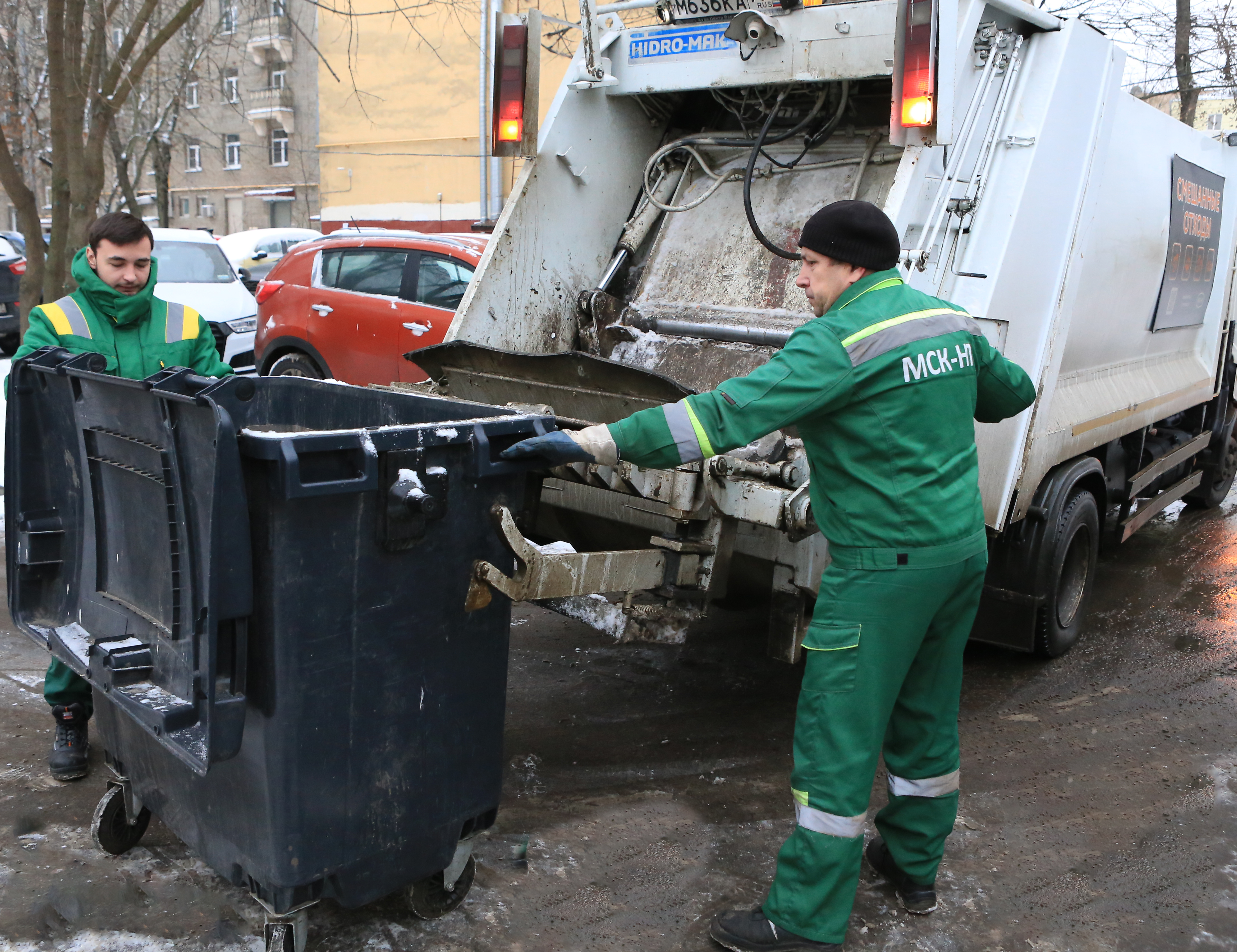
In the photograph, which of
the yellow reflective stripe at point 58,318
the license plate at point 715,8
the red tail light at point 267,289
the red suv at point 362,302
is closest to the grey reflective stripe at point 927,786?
the yellow reflective stripe at point 58,318

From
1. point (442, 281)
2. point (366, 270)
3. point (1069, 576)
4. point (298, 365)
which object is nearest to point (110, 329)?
point (1069, 576)

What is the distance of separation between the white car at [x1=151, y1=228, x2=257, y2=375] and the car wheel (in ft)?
5.77

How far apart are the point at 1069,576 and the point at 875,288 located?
2.60 meters

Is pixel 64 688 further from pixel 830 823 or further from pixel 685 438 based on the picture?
pixel 830 823

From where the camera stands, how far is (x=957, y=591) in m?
2.65

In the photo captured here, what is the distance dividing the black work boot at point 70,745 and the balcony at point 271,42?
2735 cm

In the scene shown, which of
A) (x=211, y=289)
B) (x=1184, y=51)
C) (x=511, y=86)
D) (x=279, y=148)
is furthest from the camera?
(x=279, y=148)

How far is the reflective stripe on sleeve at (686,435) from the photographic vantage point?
2.40m

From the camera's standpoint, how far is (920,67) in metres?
3.29

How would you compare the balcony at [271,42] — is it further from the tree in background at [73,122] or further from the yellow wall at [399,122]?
the tree in background at [73,122]

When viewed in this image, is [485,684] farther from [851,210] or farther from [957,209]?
[957,209]

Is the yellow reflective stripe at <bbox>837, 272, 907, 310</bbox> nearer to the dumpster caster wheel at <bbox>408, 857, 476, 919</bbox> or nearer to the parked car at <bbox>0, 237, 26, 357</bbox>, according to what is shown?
the dumpster caster wheel at <bbox>408, 857, 476, 919</bbox>

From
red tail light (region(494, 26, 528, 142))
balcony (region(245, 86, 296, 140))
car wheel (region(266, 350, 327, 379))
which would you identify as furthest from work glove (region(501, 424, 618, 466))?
balcony (region(245, 86, 296, 140))

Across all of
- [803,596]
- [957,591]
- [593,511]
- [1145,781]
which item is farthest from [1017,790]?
[593,511]
